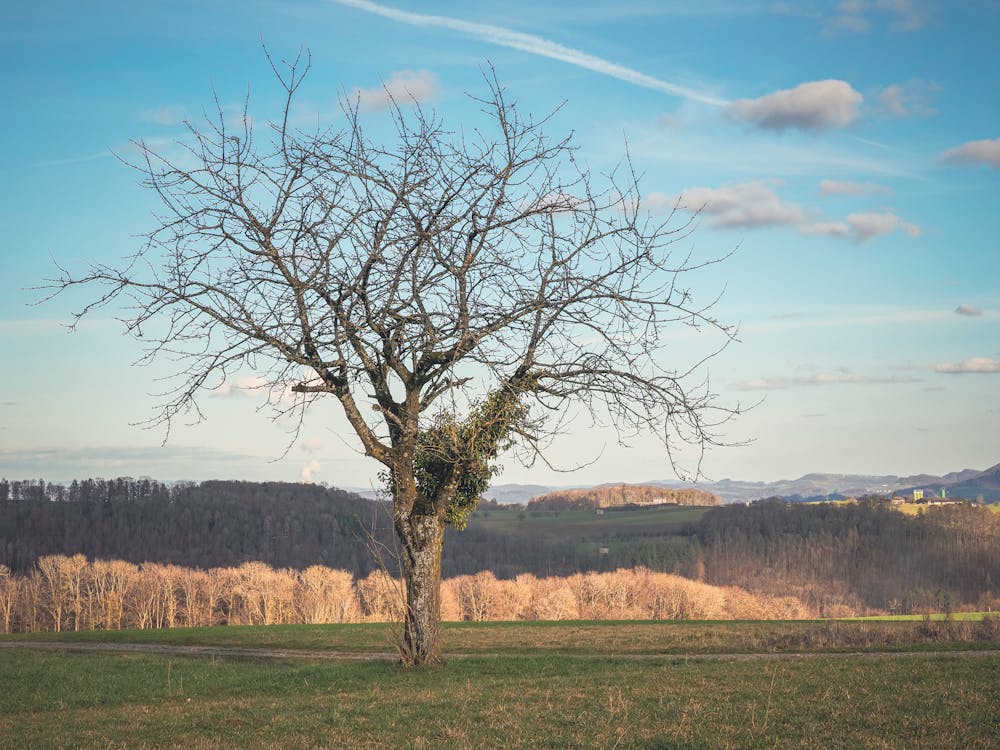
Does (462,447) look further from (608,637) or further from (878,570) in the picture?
(878,570)

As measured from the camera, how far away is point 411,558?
17.3 metres

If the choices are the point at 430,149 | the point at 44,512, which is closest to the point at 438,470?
the point at 430,149

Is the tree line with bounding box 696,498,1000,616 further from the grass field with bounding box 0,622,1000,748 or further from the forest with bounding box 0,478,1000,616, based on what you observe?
the grass field with bounding box 0,622,1000,748

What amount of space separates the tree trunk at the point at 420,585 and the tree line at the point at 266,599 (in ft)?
200

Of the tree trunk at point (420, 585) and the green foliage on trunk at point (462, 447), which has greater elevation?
the green foliage on trunk at point (462, 447)

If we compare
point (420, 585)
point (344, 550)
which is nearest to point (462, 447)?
point (420, 585)

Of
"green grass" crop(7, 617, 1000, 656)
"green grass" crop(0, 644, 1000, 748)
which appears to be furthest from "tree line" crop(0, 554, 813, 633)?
"green grass" crop(0, 644, 1000, 748)

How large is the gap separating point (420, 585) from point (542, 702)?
16.6 ft

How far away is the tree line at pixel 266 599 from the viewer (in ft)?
268

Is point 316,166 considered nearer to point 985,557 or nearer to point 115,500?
point 115,500

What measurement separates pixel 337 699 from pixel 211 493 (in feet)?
616

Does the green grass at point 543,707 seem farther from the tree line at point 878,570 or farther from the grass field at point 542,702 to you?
the tree line at point 878,570

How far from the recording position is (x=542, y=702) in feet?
41.4

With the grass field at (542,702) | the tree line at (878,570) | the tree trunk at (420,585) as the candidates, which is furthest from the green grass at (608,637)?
the tree line at (878,570)
